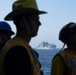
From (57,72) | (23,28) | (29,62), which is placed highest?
(23,28)

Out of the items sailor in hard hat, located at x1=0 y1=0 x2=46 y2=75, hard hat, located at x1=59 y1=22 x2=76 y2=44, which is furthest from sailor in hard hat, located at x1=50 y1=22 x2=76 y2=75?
sailor in hard hat, located at x1=0 y1=0 x2=46 y2=75

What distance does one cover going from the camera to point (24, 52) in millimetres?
3123

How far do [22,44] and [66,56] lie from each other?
1444 mm

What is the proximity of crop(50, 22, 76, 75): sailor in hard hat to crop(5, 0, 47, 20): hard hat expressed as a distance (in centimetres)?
117

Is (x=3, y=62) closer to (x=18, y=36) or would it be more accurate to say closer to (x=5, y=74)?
(x=5, y=74)

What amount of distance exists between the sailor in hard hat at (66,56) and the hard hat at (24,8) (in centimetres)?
117

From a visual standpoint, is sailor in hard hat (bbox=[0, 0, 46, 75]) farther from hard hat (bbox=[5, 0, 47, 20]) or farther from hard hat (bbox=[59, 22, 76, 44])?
hard hat (bbox=[59, 22, 76, 44])

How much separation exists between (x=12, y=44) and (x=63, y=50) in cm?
163

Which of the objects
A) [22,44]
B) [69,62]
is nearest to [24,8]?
[22,44]

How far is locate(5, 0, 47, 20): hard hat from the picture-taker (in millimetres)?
3371

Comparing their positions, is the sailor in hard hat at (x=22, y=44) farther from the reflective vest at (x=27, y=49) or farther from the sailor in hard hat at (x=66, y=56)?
the sailor in hard hat at (x=66, y=56)

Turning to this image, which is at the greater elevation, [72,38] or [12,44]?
[12,44]

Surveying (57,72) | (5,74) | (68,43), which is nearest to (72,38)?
(68,43)

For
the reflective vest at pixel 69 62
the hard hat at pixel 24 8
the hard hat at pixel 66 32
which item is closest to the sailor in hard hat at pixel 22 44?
the hard hat at pixel 24 8
